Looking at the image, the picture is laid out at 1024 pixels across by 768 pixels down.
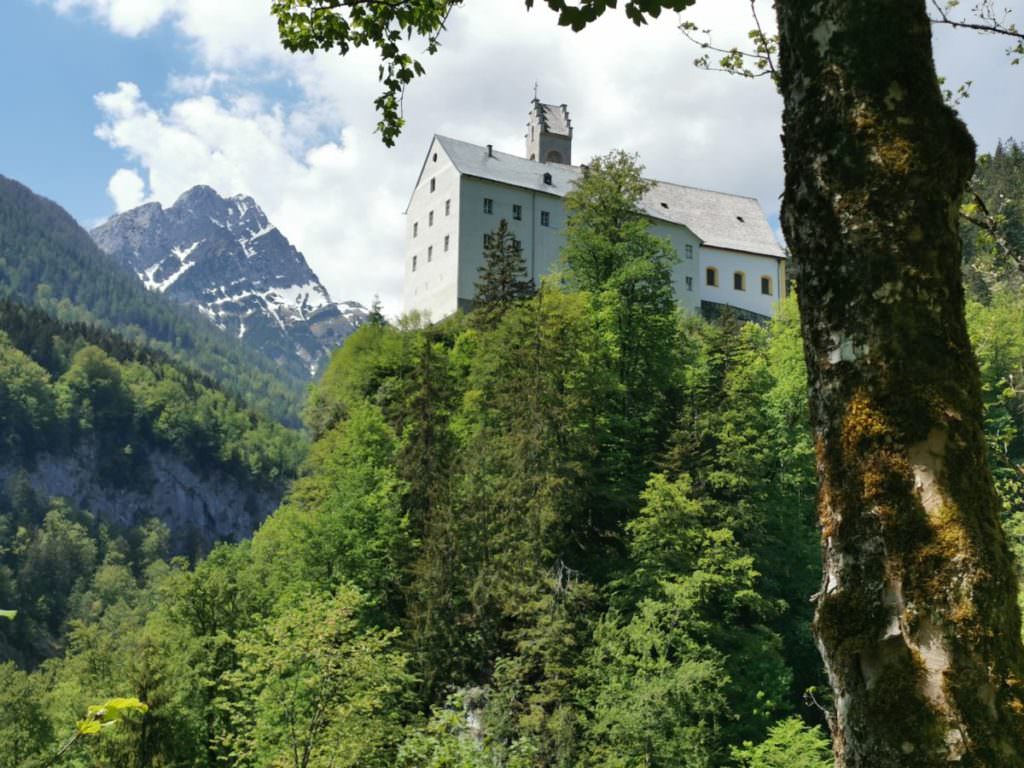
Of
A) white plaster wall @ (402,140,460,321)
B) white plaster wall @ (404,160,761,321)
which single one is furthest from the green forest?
white plaster wall @ (402,140,460,321)

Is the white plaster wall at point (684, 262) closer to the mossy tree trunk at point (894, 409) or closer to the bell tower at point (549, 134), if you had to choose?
the bell tower at point (549, 134)

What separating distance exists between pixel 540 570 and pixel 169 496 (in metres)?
168

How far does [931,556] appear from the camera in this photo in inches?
120

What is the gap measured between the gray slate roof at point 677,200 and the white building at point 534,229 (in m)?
→ 0.08

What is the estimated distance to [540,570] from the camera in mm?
31562

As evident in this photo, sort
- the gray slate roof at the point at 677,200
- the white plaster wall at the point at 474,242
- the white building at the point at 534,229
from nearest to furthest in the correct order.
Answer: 1. the white plaster wall at the point at 474,242
2. the white building at the point at 534,229
3. the gray slate roof at the point at 677,200

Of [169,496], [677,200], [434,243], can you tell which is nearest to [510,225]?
[434,243]

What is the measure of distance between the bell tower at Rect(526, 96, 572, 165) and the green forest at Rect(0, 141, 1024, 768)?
37.3 metres

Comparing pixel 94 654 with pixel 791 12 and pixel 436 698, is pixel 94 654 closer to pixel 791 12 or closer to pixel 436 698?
pixel 436 698

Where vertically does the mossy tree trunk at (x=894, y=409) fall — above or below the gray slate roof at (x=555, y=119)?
below

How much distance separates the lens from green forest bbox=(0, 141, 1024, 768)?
1086 inches

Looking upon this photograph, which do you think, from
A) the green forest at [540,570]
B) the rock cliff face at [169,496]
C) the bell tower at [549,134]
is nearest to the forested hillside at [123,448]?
the rock cliff face at [169,496]

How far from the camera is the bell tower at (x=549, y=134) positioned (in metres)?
83.3

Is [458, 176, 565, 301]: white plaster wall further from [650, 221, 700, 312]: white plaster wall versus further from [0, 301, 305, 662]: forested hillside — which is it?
[0, 301, 305, 662]: forested hillside
